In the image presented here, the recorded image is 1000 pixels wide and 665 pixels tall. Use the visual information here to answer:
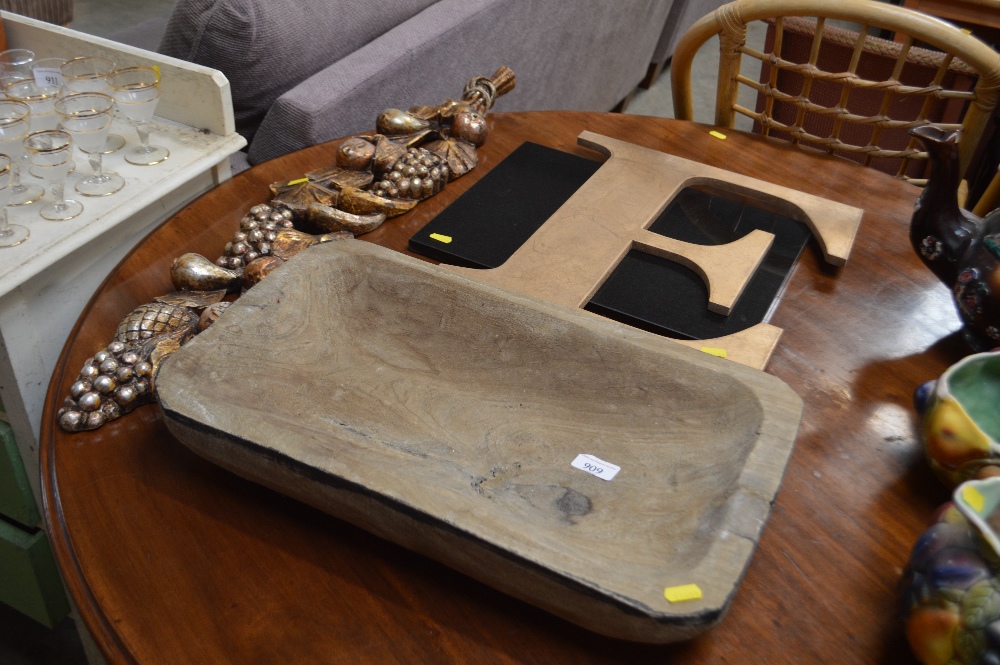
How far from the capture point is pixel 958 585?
53 centimetres

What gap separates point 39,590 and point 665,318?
984 millimetres

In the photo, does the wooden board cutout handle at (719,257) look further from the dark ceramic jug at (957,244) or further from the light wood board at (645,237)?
the dark ceramic jug at (957,244)

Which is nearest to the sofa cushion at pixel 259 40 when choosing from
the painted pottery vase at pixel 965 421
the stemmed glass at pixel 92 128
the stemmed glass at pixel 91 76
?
the stemmed glass at pixel 91 76

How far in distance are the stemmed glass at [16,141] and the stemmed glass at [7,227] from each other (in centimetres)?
3

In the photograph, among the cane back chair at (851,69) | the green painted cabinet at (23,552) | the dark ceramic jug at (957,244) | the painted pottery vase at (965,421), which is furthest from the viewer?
the cane back chair at (851,69)

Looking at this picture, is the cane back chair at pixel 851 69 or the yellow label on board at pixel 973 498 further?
the cane back chair at pixel 851 69

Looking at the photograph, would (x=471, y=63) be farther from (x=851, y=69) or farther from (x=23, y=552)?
(x=23, y=552)

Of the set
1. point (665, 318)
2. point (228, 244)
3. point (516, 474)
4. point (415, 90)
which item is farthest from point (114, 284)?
point (415, 90)

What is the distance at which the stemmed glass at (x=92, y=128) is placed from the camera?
3.08 feet

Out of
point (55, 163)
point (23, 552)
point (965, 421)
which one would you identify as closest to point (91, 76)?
point (55, 163)

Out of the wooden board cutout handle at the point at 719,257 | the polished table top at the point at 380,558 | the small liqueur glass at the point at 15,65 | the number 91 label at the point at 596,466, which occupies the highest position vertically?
the small liqueur glass at the point at 15,65

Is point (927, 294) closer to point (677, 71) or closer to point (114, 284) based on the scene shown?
point (677, 71)

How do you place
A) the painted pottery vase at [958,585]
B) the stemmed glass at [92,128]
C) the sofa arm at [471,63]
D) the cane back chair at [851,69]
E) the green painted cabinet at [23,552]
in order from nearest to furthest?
the painted pottery vase at [958,585] → the stemmed glass at [92,128] → the green painted cabinet at [23,552] → the cane back chair at [851,69] → the sofa arm at [471,63]

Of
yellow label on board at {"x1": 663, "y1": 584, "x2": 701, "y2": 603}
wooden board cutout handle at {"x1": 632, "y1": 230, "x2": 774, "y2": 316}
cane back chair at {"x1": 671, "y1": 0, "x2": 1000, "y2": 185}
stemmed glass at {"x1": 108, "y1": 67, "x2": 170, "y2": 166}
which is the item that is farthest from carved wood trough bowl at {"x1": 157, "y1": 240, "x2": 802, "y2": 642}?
cane back chair at {"x1": 671, "y1": 0, "x2": 1000, "y2": 185}
